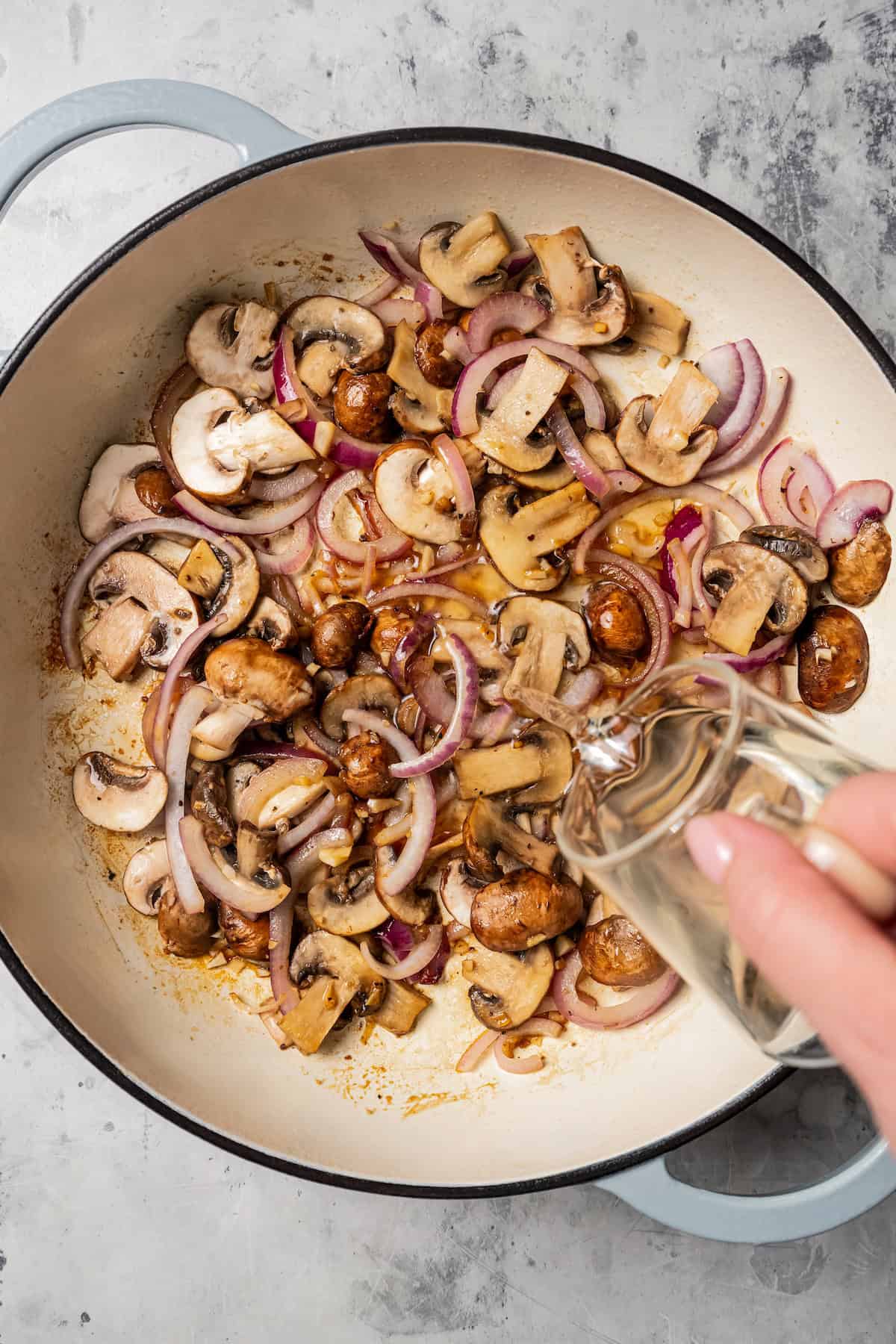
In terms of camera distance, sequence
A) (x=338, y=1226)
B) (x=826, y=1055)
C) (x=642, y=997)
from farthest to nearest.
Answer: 1. (x=338, y=1226)
2. (x=642, y=997)
3. (x=826, y=1055)

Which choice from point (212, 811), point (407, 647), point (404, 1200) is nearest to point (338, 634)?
point (407, 647)

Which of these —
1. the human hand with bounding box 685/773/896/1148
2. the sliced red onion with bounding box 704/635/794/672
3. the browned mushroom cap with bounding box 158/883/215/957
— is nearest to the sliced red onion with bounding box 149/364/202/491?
the browned mushroom cap with bounding box 158/883/215/957

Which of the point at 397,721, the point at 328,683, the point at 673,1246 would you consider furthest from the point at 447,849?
the point at 673,1246

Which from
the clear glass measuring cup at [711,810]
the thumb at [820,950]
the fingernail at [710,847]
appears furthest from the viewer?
the clear glass measuring cup at [711,810]

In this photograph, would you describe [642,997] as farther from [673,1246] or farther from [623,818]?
[623,818]

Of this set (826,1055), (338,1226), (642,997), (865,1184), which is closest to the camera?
(826,1055)

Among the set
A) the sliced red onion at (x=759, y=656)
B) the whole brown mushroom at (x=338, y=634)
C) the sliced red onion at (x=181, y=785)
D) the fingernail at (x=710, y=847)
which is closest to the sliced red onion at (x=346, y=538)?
the whole brown mushroom at (x=338, y=634)

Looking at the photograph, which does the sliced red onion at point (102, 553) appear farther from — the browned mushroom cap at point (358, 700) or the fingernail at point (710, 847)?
the fingernail at point (710, 847)
